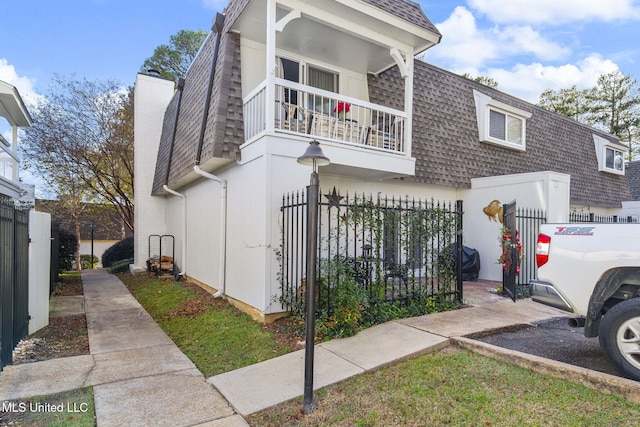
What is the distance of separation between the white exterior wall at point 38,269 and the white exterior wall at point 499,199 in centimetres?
894

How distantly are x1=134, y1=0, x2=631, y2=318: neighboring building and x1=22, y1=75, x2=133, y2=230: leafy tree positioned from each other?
171 inches

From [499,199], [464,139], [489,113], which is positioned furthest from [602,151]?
[499,199]

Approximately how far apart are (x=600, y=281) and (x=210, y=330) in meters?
5.09

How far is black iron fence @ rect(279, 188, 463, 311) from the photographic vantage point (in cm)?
505

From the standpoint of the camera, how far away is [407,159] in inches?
291

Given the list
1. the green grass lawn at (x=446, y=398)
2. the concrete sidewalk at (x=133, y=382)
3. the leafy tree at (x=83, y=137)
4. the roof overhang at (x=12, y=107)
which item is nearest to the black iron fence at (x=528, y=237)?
the green grass lawn at (x=446, y=398)

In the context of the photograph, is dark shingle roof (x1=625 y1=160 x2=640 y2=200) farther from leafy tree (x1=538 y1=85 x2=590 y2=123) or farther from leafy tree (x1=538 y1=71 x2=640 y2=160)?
leafy tree (x1=538 y1=85 x2=590 y2=123)

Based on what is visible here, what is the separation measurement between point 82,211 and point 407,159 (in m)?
19.7

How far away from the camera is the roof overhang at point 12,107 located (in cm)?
809

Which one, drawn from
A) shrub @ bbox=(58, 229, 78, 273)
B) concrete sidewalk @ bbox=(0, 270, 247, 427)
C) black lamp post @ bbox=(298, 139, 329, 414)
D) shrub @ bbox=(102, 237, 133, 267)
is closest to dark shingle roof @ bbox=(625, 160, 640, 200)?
black lamp post @ bbox=(298, 139, 329, 414)

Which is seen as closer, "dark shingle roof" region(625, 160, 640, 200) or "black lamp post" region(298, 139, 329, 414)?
"black lamp post" region(298, 139, 329, 414)

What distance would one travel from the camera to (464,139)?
10258mm

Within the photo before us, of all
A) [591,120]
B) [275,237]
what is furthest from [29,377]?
[591,120]

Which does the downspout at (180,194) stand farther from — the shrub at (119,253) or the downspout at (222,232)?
the shrub at (119,253)
